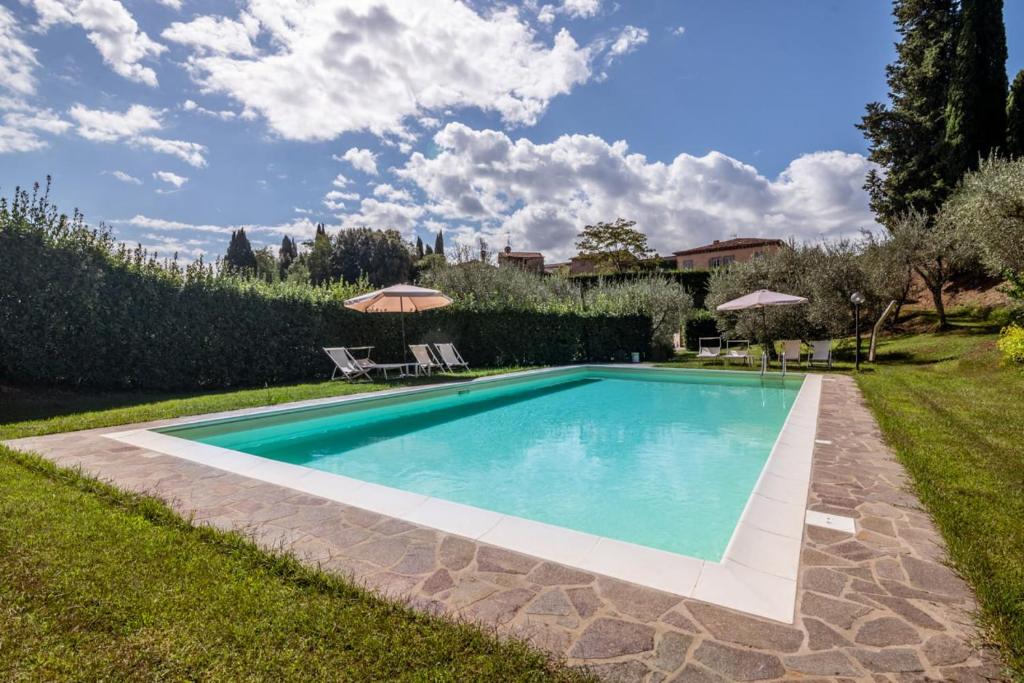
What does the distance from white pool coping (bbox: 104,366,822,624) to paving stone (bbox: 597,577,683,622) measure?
65 mm

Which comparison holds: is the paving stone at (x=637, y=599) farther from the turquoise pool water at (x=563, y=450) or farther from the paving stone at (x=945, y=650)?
the turquoise pool water at (x=563, y=450)

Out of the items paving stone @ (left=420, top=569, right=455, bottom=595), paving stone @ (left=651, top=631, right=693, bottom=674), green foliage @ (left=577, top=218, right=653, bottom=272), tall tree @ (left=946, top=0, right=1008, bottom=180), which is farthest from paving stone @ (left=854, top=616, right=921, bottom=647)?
green foliage @ (left=577, top=218, right=653, bottom=272)

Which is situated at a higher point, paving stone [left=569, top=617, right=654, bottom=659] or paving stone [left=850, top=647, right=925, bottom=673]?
paving stone [left=569, top=617, right=654, bottom=659]

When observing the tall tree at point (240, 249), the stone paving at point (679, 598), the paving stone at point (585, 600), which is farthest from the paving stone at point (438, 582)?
the tall tree at point (240, 249)

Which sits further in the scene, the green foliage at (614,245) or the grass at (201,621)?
the green foliage at (614,245)

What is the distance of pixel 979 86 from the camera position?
2072 cm

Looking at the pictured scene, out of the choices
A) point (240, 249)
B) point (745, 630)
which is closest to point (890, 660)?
point (745, 630)

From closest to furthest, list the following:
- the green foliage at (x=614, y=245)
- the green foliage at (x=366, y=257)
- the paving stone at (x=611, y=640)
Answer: the paving stone at (x=611, y=640) < the green foliage at (x=366, y=257) < the green foliage at (x=614, y=245)

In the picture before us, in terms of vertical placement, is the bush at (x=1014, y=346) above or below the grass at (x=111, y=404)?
above

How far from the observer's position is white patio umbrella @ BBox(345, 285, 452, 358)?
11359 mm

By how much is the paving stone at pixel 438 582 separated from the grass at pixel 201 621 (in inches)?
8.7

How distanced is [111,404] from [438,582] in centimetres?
832

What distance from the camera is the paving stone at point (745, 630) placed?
1.96 meters

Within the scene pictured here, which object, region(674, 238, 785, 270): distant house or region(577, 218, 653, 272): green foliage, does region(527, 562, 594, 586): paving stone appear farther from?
region(674, 238, 785, 270): distant house
